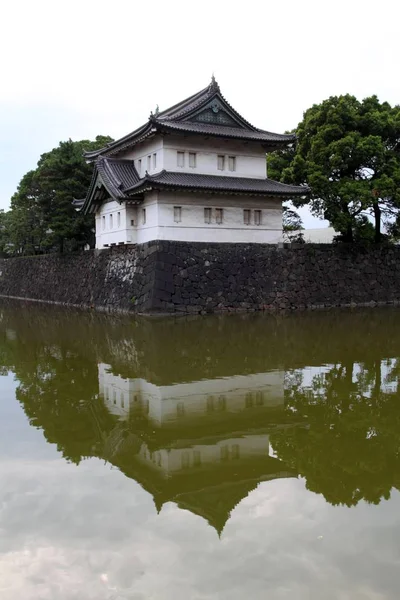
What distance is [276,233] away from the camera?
28062 millimetres

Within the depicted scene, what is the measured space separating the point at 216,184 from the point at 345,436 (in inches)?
779

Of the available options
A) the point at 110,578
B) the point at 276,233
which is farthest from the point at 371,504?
the point at 276,233

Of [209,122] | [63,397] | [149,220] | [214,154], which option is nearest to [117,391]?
[63,397]

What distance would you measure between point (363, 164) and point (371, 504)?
26012mm

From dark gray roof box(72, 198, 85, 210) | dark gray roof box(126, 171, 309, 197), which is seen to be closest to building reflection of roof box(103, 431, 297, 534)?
dark gray roof box(126, 171, 309, 197)

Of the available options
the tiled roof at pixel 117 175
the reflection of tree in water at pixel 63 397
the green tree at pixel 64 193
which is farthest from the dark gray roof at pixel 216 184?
the reflection of tree in water at pixel 63 397

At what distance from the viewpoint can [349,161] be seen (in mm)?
28312

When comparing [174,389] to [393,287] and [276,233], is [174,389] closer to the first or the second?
[276,233]

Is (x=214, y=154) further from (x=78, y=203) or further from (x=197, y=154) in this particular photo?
(x=78, y=203)

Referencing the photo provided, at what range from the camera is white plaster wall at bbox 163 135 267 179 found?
2606cm

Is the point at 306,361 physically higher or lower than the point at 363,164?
lower

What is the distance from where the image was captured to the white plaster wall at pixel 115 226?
27.1 m

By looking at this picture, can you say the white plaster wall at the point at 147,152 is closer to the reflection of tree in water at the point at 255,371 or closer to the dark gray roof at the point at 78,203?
the dark gray roof at the point at 78,203

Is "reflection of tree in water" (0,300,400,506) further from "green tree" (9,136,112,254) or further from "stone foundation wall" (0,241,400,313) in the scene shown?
"green tree" (9,136,112,254)
